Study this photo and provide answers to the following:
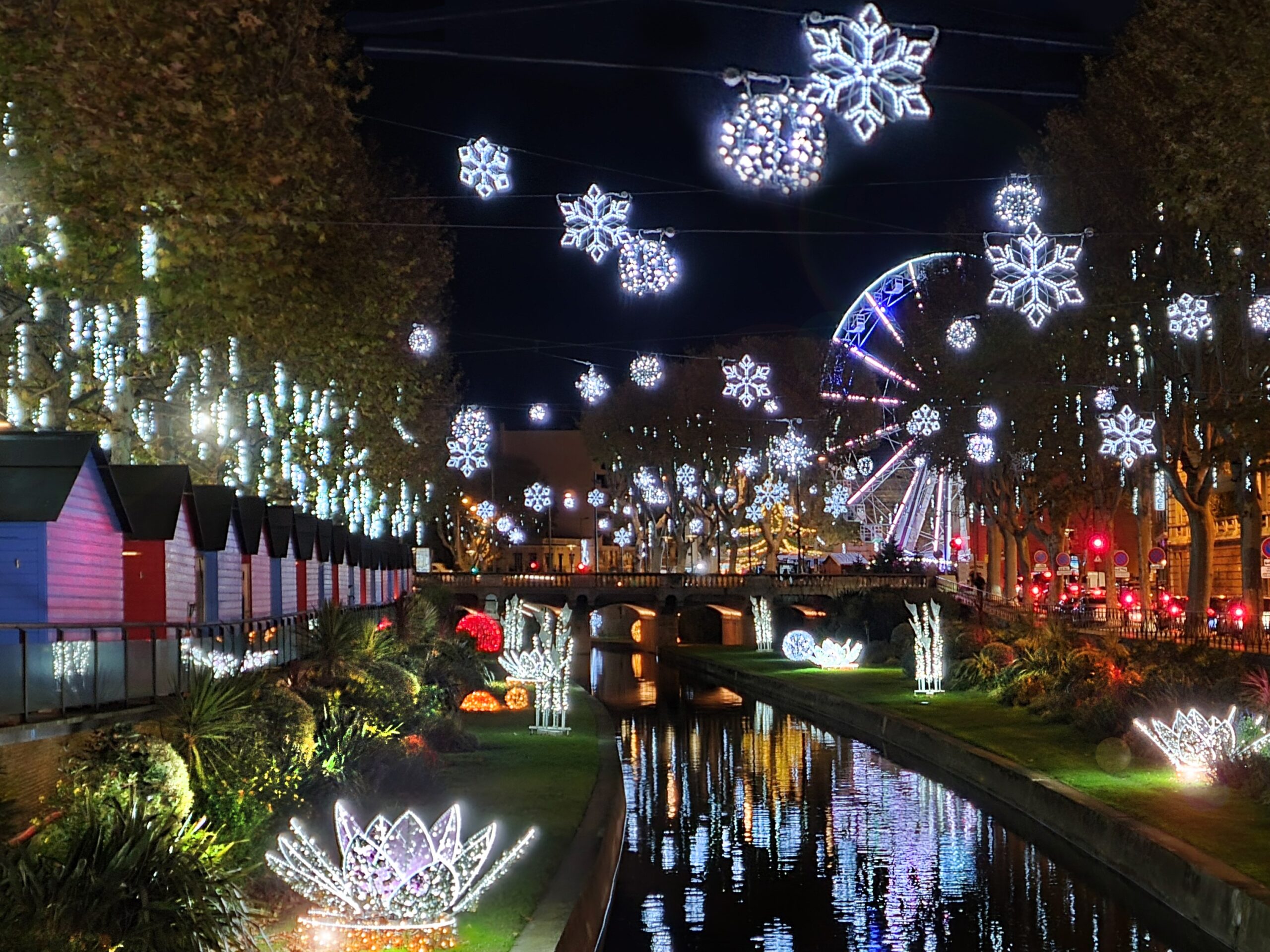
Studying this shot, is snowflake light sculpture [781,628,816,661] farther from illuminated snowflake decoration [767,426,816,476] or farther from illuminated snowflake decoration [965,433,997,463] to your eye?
illuminated snowflake decoration [965,433,997,463]

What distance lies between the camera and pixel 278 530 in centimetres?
4003

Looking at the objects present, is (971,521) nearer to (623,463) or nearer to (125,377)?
(623,463)

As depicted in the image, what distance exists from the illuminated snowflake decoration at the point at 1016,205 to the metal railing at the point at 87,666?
2282 cm

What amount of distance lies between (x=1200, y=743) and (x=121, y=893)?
1788 cm

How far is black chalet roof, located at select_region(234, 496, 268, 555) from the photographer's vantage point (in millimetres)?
34625

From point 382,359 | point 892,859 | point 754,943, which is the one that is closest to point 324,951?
point 754,943

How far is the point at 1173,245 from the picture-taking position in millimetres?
44656

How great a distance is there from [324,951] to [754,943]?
6420 millimetres

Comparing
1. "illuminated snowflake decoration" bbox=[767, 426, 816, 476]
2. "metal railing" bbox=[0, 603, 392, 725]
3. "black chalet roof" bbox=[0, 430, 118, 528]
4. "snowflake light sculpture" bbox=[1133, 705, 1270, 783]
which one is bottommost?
"snowflake light sculpture" bbox=[1133, 705, 1270, 783]

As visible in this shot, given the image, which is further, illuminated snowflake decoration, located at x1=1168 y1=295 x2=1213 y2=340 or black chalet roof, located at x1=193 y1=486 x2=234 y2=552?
illuminated snowflake decoration, located at x1=1168 y1=295 x2=1213 y2=340

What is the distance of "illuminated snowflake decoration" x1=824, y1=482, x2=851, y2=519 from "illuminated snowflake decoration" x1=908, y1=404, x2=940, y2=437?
2905 cm

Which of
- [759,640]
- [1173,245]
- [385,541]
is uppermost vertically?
[1173,245]

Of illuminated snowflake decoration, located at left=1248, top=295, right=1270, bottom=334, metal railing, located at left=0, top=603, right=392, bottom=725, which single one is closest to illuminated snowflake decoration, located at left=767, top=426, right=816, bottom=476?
illuminated snowflake decoration, located at left=1248, top=295, right=1270, bottom=334

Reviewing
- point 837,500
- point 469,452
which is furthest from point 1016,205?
point 837,500
